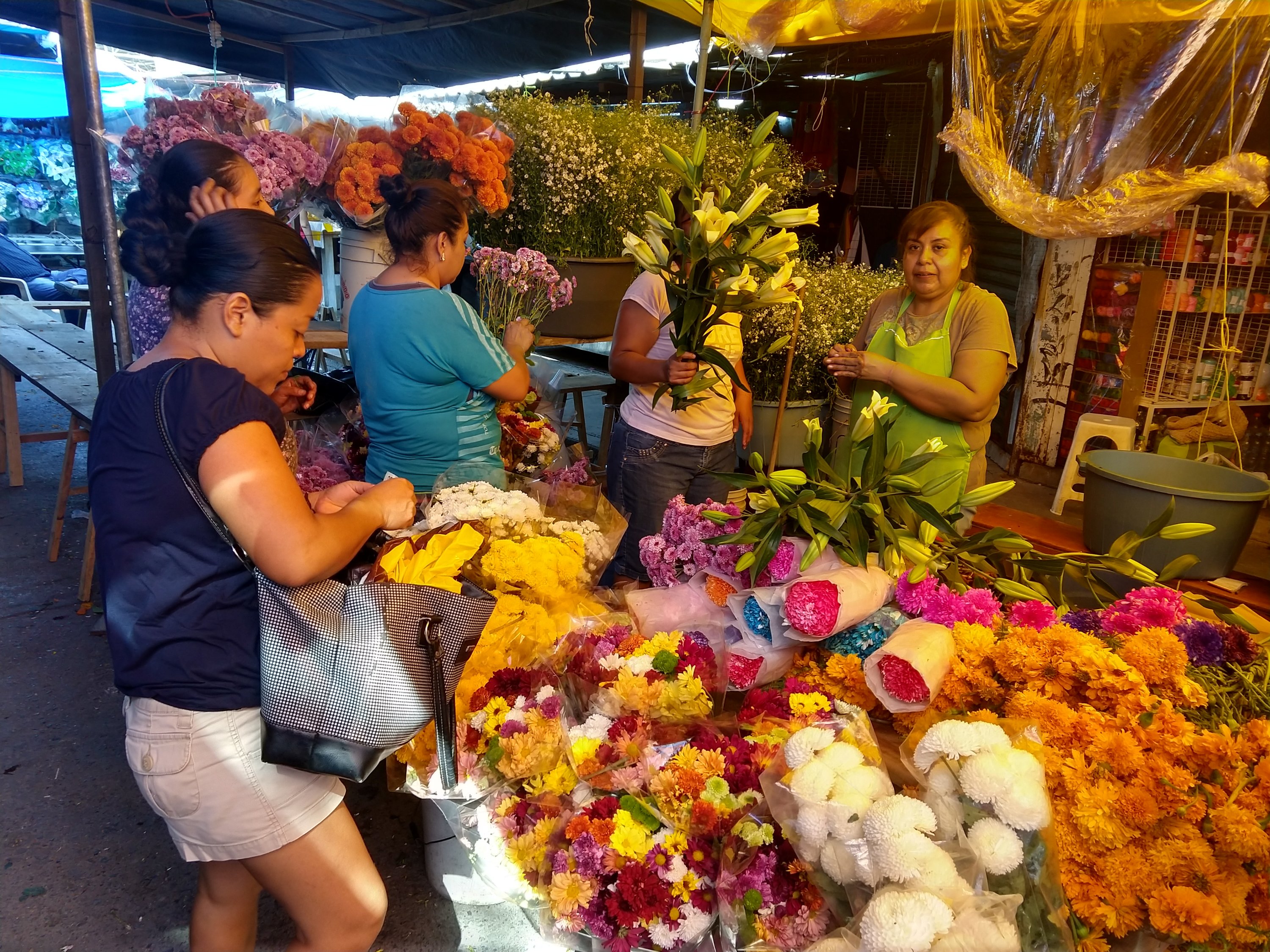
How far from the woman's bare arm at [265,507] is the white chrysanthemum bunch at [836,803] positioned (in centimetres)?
79

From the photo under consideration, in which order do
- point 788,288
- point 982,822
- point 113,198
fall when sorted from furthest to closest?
1. point 113,198
2. point 788,288
3. point 982,822

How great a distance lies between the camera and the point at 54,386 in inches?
171

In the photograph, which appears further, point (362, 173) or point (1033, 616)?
point (362, 173)

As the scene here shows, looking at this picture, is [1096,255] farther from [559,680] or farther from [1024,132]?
[559,680]

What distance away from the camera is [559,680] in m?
1.59

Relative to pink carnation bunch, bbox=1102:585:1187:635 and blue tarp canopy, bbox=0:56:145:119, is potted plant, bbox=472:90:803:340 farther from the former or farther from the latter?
blue tarp canopy, bbox=0:56:145:119

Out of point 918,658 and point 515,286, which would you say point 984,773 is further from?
point 515,286

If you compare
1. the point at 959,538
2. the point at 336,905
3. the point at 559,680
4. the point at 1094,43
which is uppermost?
the point at 1094,43

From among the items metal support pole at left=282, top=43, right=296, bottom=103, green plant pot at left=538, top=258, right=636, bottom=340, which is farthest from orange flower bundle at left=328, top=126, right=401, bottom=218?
metal support pole at left=282, top=43, right=296, bottom=103

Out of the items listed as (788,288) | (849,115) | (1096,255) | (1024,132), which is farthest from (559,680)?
(849,115)

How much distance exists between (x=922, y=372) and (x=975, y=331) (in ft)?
0.64

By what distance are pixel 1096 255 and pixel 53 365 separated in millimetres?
6482

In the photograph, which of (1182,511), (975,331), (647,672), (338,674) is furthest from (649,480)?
(338,674)

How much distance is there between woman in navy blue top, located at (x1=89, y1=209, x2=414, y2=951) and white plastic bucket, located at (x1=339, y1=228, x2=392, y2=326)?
1643 mm
